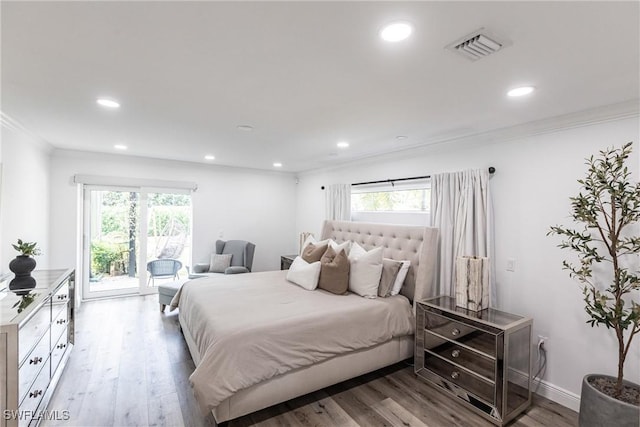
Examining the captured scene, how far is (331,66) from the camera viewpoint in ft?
5.72

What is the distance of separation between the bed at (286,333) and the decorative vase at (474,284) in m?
0.47

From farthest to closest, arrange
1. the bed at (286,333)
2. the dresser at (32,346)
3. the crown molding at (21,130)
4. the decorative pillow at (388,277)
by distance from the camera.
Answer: the decorative pillow at (388,277)
the crown molding at (21,130)
the bed at (286,333)
the dresser at (32,346)

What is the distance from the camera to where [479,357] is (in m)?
2.38

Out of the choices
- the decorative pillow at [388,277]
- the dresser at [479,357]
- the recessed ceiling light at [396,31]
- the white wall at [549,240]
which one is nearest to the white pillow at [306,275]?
the decorative pillow at [388,277]

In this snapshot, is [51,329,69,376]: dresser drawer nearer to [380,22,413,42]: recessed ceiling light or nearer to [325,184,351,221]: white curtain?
[380,22,413,42]: recessed ceiling light

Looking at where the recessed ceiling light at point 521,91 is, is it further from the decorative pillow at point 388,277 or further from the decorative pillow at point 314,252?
the decorative pillow at point 314,252

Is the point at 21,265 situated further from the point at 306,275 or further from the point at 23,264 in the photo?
the point at 306,275

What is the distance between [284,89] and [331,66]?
46 centimetres

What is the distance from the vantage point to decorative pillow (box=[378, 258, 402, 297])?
3117 millimetres

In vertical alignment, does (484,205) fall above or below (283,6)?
below

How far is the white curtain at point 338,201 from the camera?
4.88 meters

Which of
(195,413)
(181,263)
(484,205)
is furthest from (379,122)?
(181,263)

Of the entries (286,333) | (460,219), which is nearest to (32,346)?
(286,333)

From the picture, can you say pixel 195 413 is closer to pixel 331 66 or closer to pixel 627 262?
pixel 331 66
